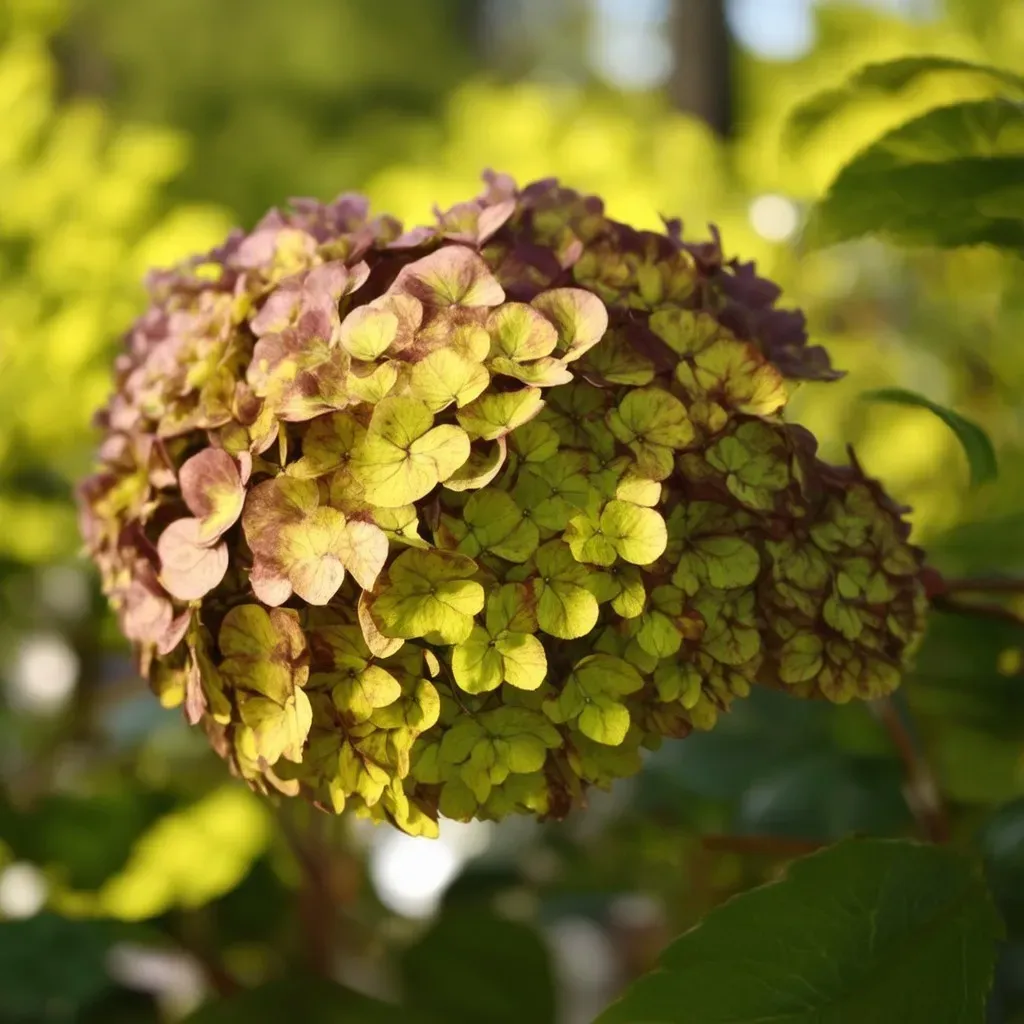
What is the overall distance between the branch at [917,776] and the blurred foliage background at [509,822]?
25mm

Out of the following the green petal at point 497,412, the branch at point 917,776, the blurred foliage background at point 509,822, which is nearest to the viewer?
the green petal at point 497,412

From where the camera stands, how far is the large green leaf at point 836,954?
0.36 meters

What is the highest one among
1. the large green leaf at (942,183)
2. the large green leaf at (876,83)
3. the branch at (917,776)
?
the large green leaf at (876,83)

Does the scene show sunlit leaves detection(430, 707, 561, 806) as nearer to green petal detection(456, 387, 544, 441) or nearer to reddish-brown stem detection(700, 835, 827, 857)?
green petal detection(456, 387, 544, 441)

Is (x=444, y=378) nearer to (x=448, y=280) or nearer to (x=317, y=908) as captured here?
(x=448, y=280)

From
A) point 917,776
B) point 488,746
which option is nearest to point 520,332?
point 488,746

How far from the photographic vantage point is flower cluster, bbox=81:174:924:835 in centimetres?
35

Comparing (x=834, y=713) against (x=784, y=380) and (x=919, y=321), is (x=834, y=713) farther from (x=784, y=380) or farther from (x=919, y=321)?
(x=919, y=321)

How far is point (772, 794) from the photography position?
72cm

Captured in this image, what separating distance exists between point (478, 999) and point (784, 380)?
568 millimetres

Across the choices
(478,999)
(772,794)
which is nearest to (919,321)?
(772,794)

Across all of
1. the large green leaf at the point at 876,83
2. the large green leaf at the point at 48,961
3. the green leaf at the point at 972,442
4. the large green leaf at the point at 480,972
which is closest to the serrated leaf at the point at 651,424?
the green leaf at the point at 972,442

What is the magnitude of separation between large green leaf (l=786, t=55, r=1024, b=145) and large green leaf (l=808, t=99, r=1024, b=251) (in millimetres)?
19

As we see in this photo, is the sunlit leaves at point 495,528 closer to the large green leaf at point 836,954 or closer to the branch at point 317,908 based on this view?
the large green leaf at point 836,954
